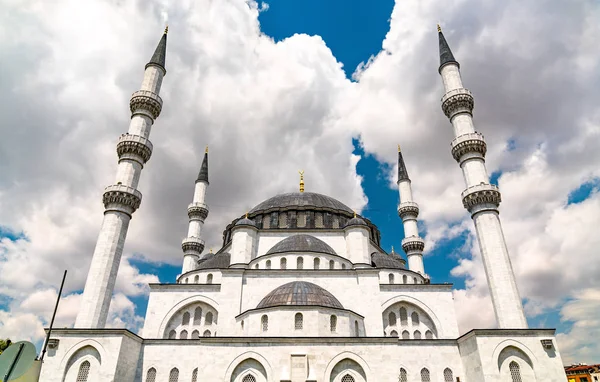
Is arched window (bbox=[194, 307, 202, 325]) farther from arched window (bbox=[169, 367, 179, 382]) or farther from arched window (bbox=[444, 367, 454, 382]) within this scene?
arched window (bbox=[444, 367, 454, 382])

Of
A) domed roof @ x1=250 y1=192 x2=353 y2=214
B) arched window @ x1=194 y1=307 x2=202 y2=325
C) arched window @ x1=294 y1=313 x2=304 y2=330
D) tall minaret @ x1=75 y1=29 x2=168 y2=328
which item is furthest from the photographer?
domed roof @ x1=250 y1=192 x2=353 y2=214

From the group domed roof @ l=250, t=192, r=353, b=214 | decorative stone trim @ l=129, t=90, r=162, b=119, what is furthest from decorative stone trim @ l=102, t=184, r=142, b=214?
domed roof @ l=250, t=192, r=353, b=214

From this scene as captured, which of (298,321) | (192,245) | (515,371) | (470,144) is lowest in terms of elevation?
(515,371)

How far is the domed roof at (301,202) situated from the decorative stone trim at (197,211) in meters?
4.24

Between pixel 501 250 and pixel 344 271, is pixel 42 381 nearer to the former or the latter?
pixel 344 271

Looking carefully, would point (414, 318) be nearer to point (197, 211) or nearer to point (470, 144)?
point (470, 144)

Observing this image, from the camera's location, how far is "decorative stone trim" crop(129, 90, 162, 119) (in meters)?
24.9

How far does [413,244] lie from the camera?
32.0m

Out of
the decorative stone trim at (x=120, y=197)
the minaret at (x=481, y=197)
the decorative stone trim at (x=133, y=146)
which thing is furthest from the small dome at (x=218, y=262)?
the minaret at (x=481, y=197)

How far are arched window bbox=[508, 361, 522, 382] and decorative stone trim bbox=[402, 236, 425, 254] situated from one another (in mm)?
15496

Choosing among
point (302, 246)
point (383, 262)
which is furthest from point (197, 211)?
point (383, 262)

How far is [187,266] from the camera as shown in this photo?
3138 cm

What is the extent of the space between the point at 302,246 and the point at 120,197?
11.0 metres

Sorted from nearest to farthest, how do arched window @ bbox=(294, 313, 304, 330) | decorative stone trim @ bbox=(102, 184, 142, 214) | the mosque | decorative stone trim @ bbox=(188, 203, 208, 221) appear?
the mosque < arched window @ bbox=(294, 313, 304, 330) < decorative stone trim @ bbox=(102, 184, 142, 214) < decorative stone trim @ bbox=(188, 203, 208, 221)
